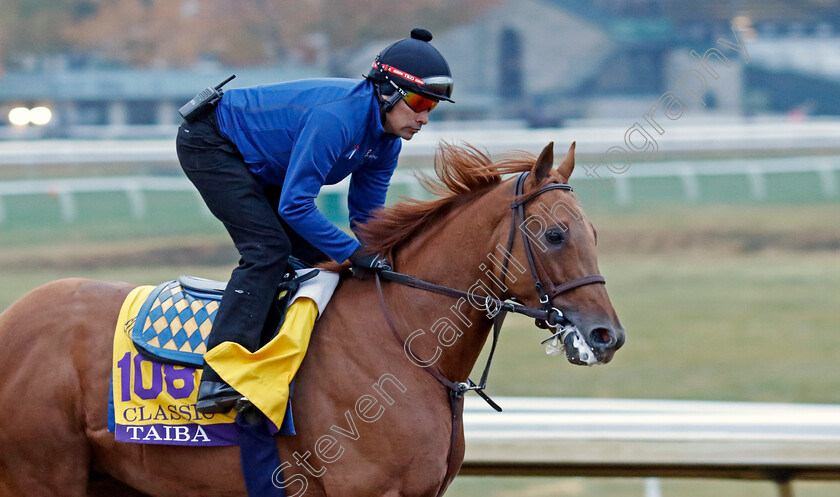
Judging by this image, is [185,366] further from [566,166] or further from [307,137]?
[566,166]

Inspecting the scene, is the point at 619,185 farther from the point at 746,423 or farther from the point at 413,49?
the point at 413,49

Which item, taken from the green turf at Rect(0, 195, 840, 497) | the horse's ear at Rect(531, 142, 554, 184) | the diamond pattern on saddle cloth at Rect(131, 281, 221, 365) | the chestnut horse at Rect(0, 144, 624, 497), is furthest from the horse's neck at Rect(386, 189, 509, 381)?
the green turf at Rect(0, 195, 840, 497)

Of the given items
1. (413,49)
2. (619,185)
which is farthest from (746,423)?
(619,185)

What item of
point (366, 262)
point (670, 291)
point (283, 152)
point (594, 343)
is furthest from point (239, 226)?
point (670, 291)

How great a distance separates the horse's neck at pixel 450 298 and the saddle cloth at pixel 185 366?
0.27 metres

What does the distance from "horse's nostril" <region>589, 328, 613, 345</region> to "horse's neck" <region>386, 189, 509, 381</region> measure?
0.37 metres

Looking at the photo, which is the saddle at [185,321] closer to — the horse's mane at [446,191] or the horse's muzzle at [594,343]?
the horse's mane at [446,191]

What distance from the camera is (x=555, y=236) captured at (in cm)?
258

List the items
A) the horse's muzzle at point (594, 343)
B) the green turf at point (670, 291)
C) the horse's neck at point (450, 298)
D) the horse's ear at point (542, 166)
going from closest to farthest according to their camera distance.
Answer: the horse's muzzle at point (594, 343)
the horse's ear at point (542, 166)
the horse's neck at point (450, 298)
the green turf at point (670, 291)

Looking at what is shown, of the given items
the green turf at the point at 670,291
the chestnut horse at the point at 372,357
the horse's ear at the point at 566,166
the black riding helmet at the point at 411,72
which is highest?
the black riding helmet at the point at 411,72

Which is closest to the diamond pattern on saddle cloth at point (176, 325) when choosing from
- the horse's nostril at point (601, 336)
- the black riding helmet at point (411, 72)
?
the black riding helmet at point (411, 72)

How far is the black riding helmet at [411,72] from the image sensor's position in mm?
2760

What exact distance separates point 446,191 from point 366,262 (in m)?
0.34

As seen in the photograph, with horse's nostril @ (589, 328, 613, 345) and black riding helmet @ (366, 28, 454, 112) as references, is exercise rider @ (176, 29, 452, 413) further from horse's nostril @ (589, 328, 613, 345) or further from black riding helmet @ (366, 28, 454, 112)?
horse's nostril @ (589, 328, 613, 345)
